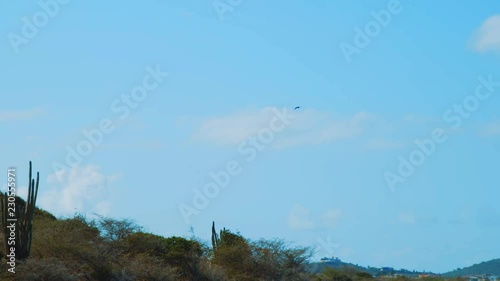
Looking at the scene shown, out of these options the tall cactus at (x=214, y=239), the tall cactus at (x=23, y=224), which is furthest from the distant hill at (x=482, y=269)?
the tall cactus at (x=23, y=224)

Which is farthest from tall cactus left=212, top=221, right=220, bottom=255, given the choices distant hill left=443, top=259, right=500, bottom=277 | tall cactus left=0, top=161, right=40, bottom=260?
distant hill left=443, top=259, right=500, bottom=277

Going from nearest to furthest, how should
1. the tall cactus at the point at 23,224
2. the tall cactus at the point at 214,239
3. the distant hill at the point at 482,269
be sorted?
the tall cactus at the point at 23,224 < the tall cactus at the point at 214,239 < the distant hill at the point at 482,269

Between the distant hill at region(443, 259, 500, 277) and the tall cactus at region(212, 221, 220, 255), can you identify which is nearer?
the tall cactus at region(212, 221, 220, 255)

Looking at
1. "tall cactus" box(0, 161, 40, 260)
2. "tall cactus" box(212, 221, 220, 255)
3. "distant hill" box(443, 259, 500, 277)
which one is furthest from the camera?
"distant hill" box(443, 259, 500, 277)

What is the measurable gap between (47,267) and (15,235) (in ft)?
6.65

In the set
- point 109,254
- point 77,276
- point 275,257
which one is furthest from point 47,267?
point 275,257

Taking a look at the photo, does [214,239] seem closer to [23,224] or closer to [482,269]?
[23,224]

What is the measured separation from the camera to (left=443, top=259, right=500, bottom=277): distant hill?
508 feet

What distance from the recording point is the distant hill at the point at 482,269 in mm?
154875

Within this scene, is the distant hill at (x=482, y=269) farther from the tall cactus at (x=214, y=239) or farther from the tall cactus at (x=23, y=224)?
the tall cactus at (x=23, y=224)

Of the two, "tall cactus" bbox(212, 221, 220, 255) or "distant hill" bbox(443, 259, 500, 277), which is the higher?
"distant hill" bbox(443, 259, 500, 277)

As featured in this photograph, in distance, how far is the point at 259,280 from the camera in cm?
3906

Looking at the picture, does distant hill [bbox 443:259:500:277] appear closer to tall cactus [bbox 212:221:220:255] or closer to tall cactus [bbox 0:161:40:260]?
tall cactus [bbox 212:221:220:255]

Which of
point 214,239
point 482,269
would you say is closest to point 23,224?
point 214,239
